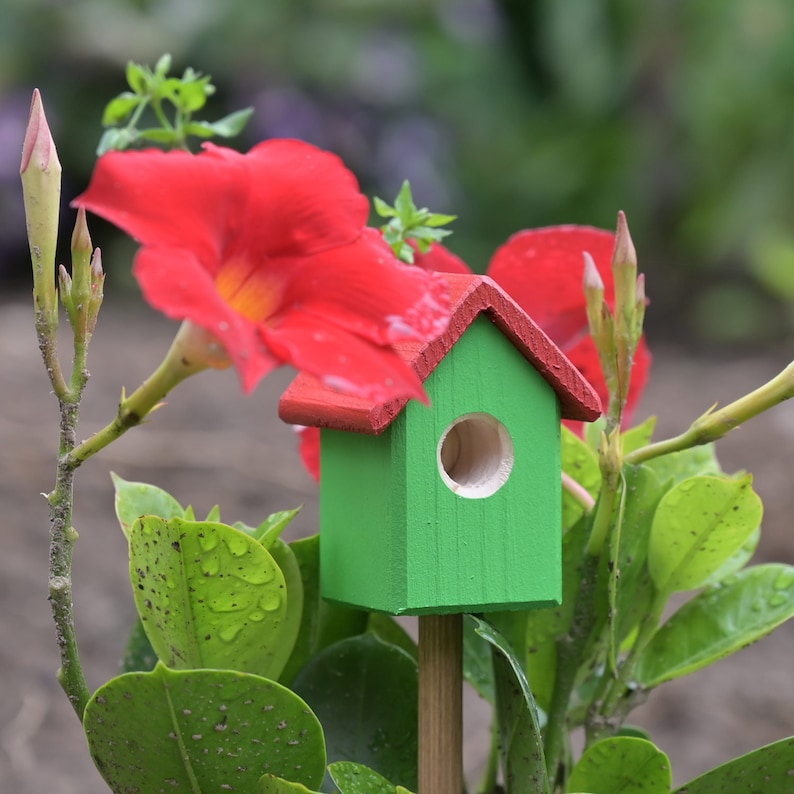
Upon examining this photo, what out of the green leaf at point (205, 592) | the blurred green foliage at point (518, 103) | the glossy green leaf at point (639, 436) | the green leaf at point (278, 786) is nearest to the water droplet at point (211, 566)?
the green leaf at point (205, 592)

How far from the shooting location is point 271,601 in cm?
61

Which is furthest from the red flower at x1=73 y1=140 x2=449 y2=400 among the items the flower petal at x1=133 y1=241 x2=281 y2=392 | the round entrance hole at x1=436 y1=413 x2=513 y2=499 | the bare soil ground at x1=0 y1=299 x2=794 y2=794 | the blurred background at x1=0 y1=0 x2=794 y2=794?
the blurred background at x1=0 y1=0 x2=794 y2=794

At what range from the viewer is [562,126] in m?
4.30

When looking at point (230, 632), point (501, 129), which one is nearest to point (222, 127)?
point (230, 632)

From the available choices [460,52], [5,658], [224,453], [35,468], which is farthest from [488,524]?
[460,52]

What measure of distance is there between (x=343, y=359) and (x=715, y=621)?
384mm

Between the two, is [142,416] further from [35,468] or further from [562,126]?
[562,126]

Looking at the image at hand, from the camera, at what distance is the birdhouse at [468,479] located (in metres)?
0.60

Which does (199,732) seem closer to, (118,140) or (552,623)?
(552,623)

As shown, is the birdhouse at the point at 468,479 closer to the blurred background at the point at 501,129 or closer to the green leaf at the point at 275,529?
the green leaf at the point at 275,529

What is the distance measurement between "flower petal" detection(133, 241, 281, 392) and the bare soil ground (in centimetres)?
93

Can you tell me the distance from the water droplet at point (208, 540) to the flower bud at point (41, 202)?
13cm

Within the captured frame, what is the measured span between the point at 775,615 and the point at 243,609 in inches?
13.3

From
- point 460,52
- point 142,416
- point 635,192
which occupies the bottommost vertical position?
point 635,192
